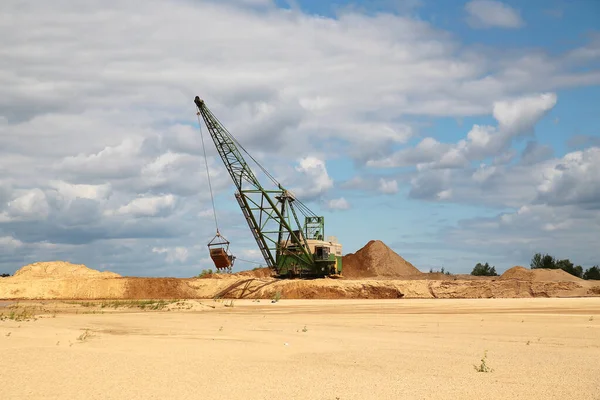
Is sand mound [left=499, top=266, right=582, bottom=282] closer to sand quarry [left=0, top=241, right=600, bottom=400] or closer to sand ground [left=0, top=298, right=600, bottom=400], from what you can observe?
sand quarry [left=0, top=241, right=600, bottom=400]

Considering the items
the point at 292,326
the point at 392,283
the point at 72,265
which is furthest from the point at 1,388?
the point at 72,265

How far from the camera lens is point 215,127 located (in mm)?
68875

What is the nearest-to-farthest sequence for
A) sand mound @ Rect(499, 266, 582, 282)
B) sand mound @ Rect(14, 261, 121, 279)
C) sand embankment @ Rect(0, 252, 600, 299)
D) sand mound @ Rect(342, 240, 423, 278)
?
sand embankment @ Rect(0, 252, 600, 299) < sand mound @ Rect(499, 266, 582, 282) < sand mound @ Rect(14, 261, 121, 279) < sand mound @ Rect(342, 240, 423, 278)

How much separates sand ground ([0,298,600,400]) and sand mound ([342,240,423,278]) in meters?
63.2

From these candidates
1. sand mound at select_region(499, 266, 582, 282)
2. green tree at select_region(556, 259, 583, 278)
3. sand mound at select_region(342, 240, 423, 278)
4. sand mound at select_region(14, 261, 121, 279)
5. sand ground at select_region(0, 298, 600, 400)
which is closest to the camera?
sand ground at select_region(0, 298, 600, 400)

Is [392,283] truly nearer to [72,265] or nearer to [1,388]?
A: [72,265]

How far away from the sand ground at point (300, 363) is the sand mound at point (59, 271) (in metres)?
60.5

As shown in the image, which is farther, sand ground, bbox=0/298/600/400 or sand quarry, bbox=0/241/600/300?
sand quarry, bbox=0/241/600/300

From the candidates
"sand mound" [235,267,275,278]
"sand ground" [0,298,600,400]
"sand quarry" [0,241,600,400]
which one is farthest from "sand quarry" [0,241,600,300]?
"sand ground" [0,298,600,400]

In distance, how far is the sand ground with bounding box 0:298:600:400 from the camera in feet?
41.3

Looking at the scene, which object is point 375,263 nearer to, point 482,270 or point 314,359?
point 482,270

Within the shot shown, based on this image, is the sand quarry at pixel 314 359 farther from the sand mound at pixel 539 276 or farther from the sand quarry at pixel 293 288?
the sand mound at pixel 539 276

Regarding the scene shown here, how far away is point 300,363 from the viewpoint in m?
16.3

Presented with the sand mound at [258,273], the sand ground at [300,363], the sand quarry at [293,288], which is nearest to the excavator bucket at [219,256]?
the sand quarry at [293,288]
